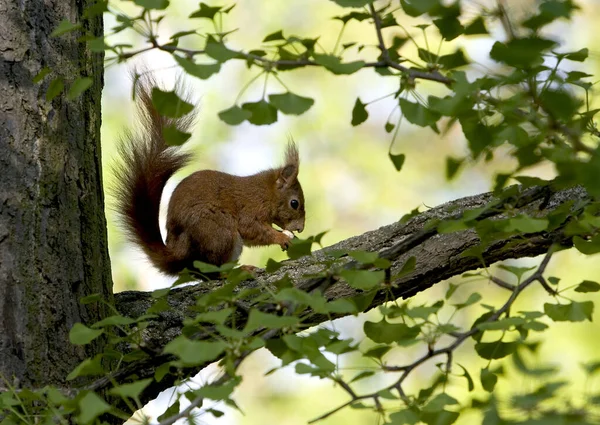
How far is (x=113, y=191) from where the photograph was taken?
2584mm

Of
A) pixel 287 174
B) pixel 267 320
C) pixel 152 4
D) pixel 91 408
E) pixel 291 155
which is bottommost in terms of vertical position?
pixel 91 408

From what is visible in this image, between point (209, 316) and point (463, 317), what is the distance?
448 centimetres

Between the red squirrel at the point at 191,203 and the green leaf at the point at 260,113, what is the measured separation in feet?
3.12

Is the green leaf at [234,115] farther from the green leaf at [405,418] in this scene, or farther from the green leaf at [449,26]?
the green leaf at [405,418]

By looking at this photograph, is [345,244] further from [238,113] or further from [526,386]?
[526,386]

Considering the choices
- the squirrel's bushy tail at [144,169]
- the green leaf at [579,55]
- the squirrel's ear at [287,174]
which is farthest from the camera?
the squirrel's ear at [287,174]

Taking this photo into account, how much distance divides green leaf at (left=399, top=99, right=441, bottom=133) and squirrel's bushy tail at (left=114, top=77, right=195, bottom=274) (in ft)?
4.30

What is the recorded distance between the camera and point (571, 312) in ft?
4.06

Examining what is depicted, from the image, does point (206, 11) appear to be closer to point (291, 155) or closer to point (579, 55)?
point (579, 55)

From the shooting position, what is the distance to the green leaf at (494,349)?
4.23ft

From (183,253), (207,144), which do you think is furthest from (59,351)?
(207,144)

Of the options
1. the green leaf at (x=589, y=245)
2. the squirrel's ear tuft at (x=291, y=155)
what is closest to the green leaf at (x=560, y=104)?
the green leaf at (x=589, y=245)

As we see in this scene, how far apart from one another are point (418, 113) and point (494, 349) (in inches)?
14.9

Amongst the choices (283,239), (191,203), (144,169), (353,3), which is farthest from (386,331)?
(283,239)
